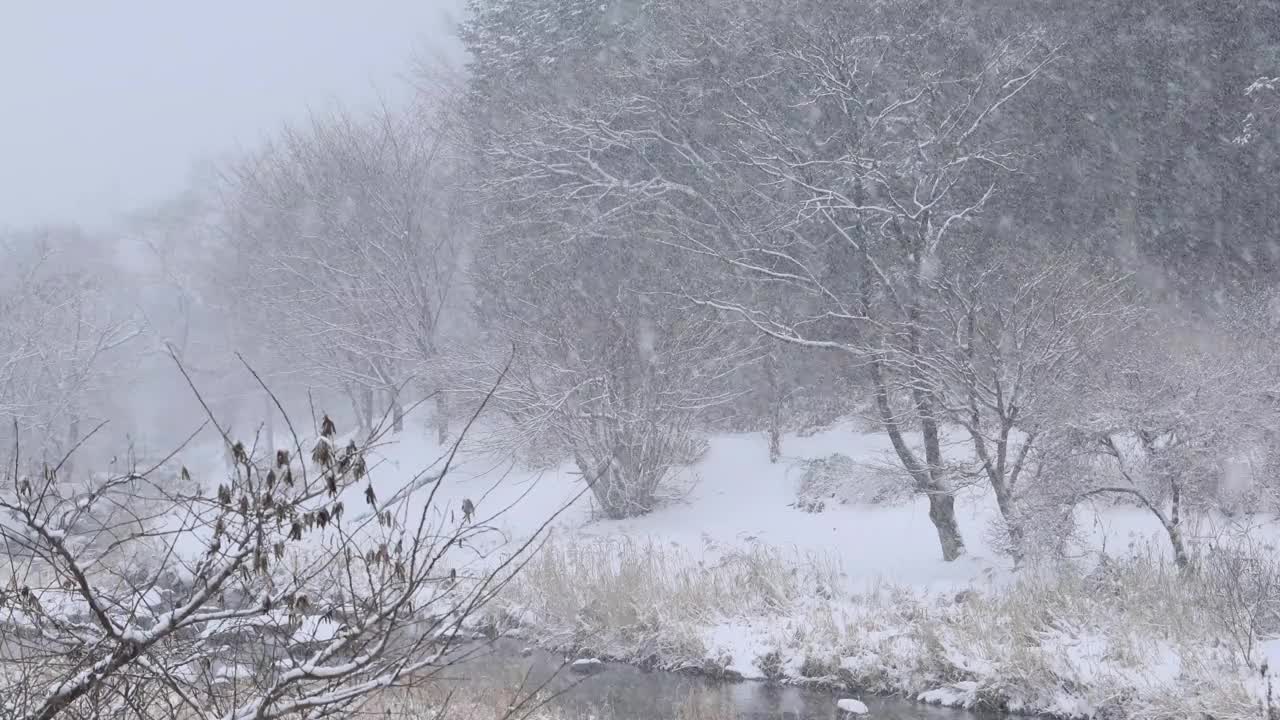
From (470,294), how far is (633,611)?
1842 centimetres

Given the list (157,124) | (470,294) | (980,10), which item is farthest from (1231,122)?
(157,124)

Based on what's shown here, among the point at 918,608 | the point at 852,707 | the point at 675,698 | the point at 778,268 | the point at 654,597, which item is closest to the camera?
the point at 852,707

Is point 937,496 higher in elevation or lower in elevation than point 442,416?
lower

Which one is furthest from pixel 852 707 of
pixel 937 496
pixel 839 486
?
pixel 839 486

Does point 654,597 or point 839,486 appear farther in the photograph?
point 839,486

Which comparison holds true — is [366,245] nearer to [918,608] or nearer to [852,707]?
[918,608]

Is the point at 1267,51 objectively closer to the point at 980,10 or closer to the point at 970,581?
the point at 980,10

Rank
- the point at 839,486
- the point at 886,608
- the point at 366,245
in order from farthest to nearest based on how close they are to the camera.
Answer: the point at 366,245
the point at 839,486
the point at 886,608

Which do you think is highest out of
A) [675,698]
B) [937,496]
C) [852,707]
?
[937,496]

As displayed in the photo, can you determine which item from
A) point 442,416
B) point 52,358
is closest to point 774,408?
point 442,416

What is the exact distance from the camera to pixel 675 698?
10.4 meters

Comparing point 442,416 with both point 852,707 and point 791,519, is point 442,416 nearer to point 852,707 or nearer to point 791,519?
point 791,519

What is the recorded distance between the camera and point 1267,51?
49.6 ft

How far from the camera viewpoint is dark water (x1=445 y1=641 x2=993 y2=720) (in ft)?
31.4
